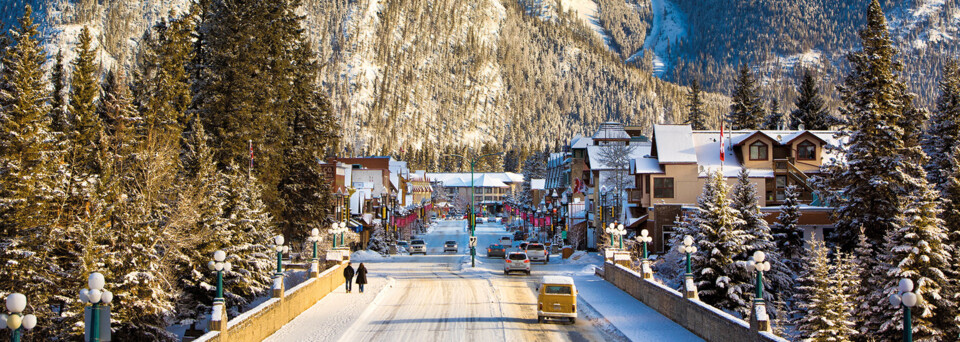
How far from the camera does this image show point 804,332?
27578 mm

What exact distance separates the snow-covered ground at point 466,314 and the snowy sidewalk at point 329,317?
0.10 feet

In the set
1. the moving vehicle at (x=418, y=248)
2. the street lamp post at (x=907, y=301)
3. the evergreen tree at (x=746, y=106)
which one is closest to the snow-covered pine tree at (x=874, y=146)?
the street lamp post at (x=907, y=301)

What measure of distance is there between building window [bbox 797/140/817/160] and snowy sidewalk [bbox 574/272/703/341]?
25.5 m

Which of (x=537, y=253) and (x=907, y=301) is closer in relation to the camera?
(x=907, y=301)

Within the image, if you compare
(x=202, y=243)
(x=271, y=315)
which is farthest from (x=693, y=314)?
(x=202, y=243)

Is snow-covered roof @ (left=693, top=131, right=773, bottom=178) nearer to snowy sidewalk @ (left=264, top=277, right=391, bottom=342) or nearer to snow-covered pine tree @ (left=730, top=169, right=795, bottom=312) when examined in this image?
snow-covered pine tree @ (left=730, top=169, right=795, bottom=312)

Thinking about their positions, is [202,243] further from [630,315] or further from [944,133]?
[944,133]

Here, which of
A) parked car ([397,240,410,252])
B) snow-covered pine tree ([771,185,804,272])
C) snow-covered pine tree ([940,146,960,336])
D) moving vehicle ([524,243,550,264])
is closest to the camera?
snow-covered pine tree ([940,146,960,336])

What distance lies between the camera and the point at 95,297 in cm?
1592

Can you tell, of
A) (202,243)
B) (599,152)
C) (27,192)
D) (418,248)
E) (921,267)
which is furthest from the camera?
(599,152)

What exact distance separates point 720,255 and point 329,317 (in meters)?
18.4

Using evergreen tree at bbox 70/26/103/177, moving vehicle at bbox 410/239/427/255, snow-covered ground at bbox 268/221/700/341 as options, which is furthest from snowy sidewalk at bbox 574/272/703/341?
moving vehicle at bbox 410/239/427/255

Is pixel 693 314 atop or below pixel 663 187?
below

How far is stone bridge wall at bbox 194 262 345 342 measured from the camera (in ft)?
69.4
